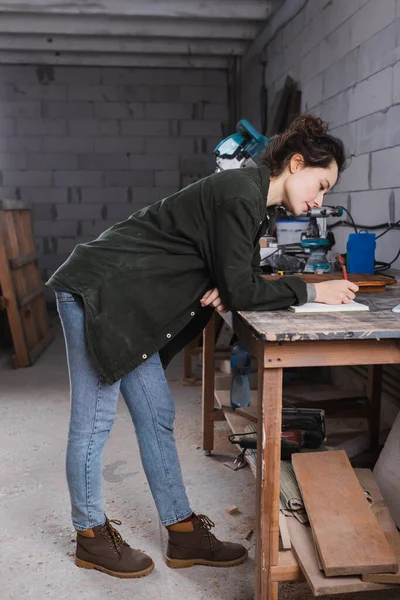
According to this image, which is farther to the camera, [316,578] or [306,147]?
[306,147]

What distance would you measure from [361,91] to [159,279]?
209 centimetres

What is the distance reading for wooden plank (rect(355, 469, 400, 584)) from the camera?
1.55 metres

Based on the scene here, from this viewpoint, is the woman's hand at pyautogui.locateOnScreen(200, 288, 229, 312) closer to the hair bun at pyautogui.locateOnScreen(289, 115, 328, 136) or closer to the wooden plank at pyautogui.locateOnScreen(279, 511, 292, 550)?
the hair bun at pyautogui.locateOnScreen(289, 115, 328, 136)

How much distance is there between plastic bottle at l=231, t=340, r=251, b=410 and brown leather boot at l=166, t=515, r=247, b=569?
0.86 m

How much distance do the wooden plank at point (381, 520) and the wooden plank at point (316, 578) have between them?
0.02 meters

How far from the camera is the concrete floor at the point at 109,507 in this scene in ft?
6.06

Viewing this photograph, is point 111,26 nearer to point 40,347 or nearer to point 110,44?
point 110,44

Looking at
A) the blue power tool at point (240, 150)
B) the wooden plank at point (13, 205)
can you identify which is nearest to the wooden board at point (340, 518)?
the blue power tool at point (240, 150)

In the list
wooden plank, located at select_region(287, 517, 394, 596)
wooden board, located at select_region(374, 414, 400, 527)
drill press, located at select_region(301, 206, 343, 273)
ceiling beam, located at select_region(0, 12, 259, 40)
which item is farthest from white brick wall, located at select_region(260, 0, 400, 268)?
wooden plank, located at select_region(287, 517, 394, 596)

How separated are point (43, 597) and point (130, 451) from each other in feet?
3.74

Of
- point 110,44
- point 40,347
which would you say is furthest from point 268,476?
point 110,44

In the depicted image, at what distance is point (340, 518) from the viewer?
1691 mm

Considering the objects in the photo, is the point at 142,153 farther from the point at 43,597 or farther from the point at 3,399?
the point at 43,597

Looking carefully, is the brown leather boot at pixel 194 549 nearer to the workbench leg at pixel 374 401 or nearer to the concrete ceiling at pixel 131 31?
the workbench leg at pixel 374 401
